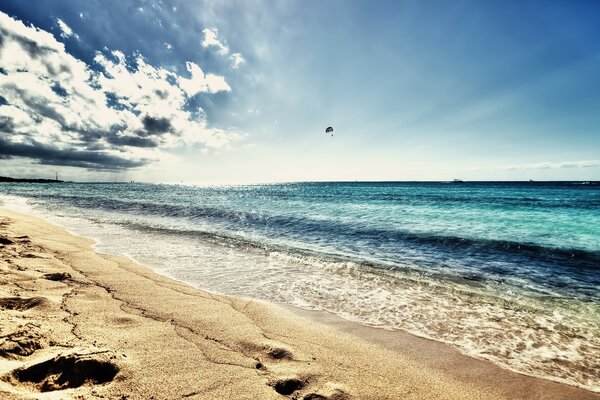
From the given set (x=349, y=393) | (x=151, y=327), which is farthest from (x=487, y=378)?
(x=151, y=327)

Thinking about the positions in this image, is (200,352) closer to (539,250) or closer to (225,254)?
(225,254)

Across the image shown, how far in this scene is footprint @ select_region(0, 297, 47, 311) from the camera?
474 centimetres

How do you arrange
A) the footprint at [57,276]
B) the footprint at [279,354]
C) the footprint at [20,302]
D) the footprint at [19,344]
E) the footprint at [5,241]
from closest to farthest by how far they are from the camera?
1. the footprint at [19,344]
2. the footprint at [279,354]
3. the footprint at [20,302]
4. the footprint at [57,276]
5. the footprint at [5,241]

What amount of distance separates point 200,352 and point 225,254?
7.24 meters

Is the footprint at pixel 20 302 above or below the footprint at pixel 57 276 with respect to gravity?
above

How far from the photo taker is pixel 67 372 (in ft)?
10.6

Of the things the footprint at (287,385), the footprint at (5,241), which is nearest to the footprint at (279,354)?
the footprint at (287,385)

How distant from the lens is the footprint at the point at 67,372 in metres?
3.05

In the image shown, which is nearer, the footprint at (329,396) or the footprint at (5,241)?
the footprint at (329,396)

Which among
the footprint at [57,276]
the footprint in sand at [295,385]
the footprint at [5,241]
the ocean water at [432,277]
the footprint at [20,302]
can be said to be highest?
the footprint at [5,241]

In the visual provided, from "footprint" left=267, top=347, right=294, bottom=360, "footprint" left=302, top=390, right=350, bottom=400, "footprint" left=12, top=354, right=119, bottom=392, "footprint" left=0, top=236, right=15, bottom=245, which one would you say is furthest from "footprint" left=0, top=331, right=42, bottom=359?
"footprint" left=0, top=236, right=15, bottom=245

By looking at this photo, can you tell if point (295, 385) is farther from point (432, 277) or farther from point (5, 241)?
point (5, 241)

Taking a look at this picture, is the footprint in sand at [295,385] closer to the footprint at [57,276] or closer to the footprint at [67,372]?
the footprint at [67,372]

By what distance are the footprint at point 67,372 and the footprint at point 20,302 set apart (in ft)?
7.32
